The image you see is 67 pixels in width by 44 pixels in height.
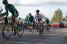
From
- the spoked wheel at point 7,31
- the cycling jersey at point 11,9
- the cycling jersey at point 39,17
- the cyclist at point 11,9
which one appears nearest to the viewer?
the cyclist at point 11,9

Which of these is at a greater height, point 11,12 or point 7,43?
point 11,12

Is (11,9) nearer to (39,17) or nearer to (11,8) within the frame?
(11,8)

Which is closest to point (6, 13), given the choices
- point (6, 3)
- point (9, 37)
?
point (6, 3)

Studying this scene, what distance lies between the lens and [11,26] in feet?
68.4

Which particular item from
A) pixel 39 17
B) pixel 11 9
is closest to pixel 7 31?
pixel 11 9

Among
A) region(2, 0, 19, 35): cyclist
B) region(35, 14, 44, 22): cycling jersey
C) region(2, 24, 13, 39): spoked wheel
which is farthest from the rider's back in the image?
region(35, 14, 44, 22): cycling jersey

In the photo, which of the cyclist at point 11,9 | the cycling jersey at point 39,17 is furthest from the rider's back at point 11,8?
the cycling jersey at point 39,17

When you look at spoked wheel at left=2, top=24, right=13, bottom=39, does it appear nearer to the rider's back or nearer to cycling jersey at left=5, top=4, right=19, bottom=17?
cycling jersey at left=5, top=4, right=19, bottom=17

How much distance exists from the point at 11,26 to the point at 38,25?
6.51ft

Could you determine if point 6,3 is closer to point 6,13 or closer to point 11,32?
point 6,13

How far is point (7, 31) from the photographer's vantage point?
20.5m

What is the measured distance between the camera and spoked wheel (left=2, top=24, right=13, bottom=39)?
2005cm

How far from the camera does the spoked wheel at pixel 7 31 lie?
20.0 m

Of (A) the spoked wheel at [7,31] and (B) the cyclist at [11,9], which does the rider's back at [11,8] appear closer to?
(B) the cyclist at [11,9]
